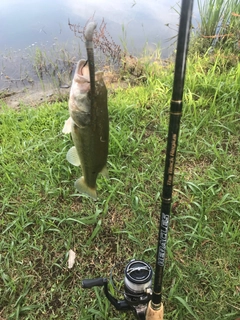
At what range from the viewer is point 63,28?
22.4 ft

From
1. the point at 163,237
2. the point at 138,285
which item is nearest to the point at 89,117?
the point at 163,237

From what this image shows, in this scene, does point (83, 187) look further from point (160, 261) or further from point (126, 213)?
point (126, 213)

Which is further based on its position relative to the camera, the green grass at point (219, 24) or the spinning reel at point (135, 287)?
the green grass at point (219, 24)

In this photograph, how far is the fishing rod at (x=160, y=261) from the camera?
1371 mm

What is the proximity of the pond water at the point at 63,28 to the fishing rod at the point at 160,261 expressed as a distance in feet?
14.6

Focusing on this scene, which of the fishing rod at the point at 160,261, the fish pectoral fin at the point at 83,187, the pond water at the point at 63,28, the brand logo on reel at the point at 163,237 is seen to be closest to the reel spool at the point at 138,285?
the fishing rod at the point at 160,261

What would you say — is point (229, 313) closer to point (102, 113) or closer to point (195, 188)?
point (195, 188)

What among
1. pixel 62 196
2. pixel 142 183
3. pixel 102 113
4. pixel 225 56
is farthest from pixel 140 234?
pixel 225 56

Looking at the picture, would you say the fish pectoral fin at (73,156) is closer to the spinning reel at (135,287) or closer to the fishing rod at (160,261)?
the fishing rod at (160,261)

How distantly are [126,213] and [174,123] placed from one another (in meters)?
1.48

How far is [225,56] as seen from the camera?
4535 millimetres

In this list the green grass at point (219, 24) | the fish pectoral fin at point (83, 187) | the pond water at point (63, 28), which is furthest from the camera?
the pond water at point (63, 28)

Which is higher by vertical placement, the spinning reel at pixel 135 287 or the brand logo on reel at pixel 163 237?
the brand logo on reel at pixel 163 237

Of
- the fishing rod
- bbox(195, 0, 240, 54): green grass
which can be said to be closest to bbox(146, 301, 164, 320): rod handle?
the fishing rod
